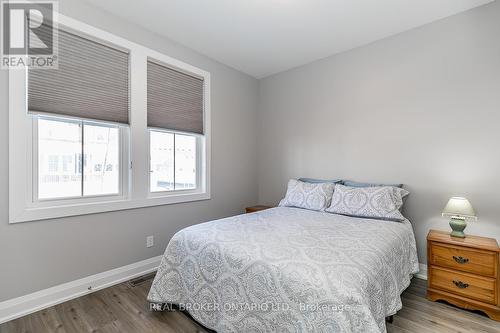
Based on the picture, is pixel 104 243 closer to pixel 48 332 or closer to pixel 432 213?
pixel 48 332

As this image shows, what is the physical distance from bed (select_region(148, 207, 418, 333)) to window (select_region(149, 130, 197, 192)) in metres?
1.18

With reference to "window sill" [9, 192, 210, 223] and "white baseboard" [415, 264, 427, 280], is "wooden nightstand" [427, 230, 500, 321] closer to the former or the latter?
"white baseboard" [415, 264, 427, 280]

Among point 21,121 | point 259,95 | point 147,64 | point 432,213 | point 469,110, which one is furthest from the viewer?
point 259,95

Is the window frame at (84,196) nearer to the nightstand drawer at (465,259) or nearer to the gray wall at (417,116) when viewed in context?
the gray wall at (417,116)

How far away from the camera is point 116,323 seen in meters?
1.76

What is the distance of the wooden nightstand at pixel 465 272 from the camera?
72.1 inches

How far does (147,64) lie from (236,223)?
201 cm

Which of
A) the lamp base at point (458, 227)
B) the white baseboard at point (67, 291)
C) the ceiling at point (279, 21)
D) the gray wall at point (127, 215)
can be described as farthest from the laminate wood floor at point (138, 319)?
the ceiling at point (279, 21)

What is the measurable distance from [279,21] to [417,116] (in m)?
1.80

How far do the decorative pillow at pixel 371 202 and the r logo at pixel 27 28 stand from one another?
3104mm

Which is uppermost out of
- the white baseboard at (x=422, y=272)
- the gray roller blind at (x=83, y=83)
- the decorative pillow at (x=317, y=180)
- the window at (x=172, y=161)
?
the gray roller blind at (x=83, y=83)

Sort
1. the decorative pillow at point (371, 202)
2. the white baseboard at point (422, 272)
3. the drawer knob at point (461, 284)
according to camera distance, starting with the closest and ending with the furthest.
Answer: the drawer knob at point (461, 284), the decorative pillow at point (371, 202), the white baseboard at point (422, 272)

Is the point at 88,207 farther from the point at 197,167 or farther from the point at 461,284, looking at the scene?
the point at 461,284

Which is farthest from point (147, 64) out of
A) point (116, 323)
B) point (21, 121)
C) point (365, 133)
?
point (365, 133)
